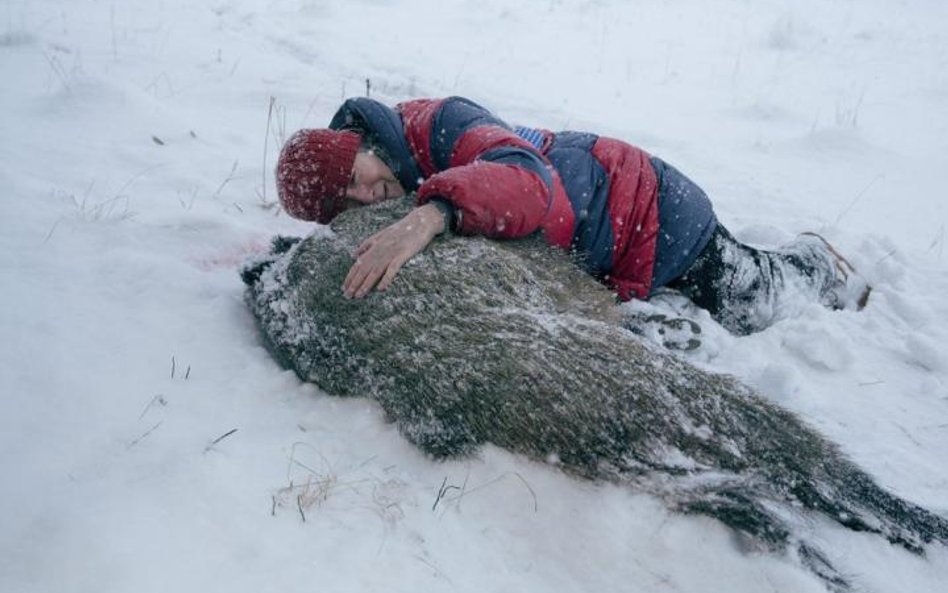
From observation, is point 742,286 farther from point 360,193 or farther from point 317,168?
point 317,168

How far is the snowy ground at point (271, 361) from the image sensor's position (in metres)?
1.67

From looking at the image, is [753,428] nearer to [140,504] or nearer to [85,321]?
[140,504]

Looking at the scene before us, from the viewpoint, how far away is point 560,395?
76.9 inches

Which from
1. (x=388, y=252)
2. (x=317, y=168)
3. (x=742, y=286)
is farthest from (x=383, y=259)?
(x=742, y=286)

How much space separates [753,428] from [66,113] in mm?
4787

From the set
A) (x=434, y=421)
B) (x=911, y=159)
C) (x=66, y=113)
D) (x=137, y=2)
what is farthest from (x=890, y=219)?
(x=137, y=2)

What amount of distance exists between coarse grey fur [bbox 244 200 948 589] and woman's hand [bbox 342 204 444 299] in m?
0.04

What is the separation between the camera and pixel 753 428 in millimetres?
1930

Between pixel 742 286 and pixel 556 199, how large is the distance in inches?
44.4

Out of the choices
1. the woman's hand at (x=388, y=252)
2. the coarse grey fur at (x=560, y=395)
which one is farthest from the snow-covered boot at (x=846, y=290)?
the woman's hand at (x=388, y=252)

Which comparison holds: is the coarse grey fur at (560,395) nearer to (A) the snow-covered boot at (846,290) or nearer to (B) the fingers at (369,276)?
(B) the fingers at (369,276)

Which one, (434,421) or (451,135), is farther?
(451,135)

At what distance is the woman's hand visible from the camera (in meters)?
2.25

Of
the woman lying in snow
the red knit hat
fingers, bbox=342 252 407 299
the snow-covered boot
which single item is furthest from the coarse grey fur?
the snow-covered boot
